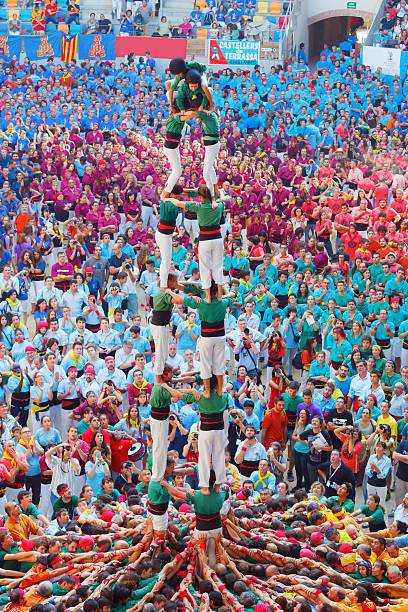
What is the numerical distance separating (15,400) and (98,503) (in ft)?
11.2

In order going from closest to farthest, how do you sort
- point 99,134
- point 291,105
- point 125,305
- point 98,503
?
point 98,503 < point 125,305 < point 99,134 < point 291,105

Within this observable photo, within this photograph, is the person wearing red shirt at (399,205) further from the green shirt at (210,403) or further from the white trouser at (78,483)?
the green shirt at (210,403)

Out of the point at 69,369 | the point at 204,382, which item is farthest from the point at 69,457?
the point at 204,382

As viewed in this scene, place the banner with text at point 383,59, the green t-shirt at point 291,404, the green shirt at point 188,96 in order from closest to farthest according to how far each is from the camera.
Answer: the green shirt at point 188,96 < the green t-shirt at point 291,404 < the banner with text at point 383,59

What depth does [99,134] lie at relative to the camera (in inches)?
1040

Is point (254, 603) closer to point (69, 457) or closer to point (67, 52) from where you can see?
point (69, 457)

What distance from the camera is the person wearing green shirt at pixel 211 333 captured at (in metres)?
10.0

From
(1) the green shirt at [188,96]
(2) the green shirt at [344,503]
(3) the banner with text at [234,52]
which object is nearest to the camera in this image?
(1) the green shirt at [188,96]

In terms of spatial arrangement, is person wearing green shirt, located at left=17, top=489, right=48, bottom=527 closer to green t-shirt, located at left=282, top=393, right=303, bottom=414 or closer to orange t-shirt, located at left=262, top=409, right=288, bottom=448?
orange t-shirt, located at left=262, top=409, right=288, bottom=448

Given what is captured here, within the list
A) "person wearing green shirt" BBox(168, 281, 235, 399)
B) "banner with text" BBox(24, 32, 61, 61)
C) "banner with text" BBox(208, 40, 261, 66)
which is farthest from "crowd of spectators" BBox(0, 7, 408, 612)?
"banner with text" BBox(24, 32, 61, 61)

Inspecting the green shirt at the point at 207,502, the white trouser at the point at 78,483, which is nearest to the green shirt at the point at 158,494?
the green shirt at the point at 207,502

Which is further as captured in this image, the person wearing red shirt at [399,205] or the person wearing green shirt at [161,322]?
the person wearing red shirt at [399,205]

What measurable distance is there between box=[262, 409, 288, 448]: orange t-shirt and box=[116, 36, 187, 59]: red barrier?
22537 mm

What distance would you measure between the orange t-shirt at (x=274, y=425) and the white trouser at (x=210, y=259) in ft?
14.9
